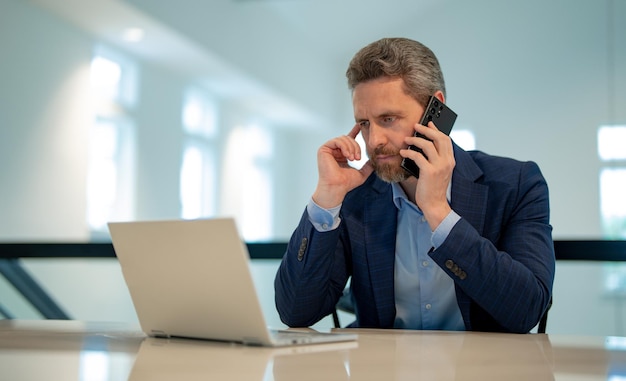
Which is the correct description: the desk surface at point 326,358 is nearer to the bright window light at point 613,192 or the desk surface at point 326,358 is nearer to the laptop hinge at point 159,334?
the laptop hinge at point 159,334

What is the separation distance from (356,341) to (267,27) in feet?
21.3

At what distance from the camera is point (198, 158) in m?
8.81

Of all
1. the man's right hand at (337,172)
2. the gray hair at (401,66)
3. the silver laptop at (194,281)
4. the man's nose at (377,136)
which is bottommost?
the silver laptop at (194,281)

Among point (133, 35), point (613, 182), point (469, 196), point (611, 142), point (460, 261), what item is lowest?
point (460, 261)

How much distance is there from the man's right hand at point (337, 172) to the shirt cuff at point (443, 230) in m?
0.31

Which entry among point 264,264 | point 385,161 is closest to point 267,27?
point 264,264

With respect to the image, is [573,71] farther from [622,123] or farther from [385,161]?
[385,161]

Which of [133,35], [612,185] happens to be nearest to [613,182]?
[612,185]

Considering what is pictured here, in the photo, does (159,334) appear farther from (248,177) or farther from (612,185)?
(248,177)

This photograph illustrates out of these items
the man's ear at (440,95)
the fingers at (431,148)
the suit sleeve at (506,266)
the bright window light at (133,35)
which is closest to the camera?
the suit sleeve at (506,266)

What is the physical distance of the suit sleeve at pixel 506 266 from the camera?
161 cm

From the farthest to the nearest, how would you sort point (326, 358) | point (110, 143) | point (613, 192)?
point (110, 143)
point (613, 192)
point (326, 358)

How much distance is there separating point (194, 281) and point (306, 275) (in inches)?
25.0

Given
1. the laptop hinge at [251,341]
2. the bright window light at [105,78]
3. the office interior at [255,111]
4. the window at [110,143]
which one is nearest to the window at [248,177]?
the office interior at [255,111]
